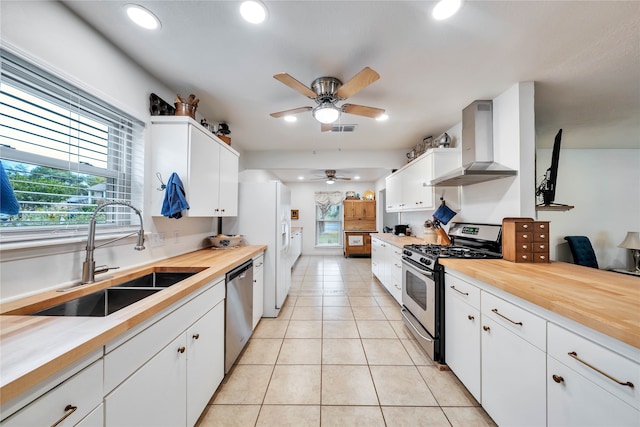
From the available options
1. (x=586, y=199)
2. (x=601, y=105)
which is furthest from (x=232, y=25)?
(x=586, y=199)

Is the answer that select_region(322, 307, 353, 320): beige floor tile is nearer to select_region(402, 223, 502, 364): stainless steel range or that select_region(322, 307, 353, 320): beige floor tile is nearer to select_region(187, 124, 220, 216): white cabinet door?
select_region(402, 223, 502, 364): stainless steel range

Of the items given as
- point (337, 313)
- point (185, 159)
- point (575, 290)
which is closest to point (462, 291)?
point (575, 290)

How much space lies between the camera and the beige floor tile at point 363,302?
11.0 feet

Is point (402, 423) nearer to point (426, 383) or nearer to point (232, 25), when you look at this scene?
point (426, 383)

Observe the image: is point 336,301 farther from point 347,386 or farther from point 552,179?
point 552,179

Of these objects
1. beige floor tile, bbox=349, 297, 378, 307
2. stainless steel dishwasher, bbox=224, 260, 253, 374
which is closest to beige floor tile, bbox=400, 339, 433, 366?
beige floor tile, bbox=349, 297, 378, 307

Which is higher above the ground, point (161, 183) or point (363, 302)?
point (161, 183)

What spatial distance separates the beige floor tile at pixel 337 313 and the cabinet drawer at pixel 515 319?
1.78m

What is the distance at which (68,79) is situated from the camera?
1285 mm

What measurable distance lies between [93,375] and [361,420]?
4.83 ft

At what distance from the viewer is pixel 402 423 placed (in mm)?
1460

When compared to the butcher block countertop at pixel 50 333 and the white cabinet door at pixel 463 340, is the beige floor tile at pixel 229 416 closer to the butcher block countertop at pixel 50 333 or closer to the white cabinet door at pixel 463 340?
the butcher block countertop at pixel 50 333

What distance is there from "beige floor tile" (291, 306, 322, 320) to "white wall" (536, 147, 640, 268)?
12.4ft

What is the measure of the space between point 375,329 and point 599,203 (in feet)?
13.9
